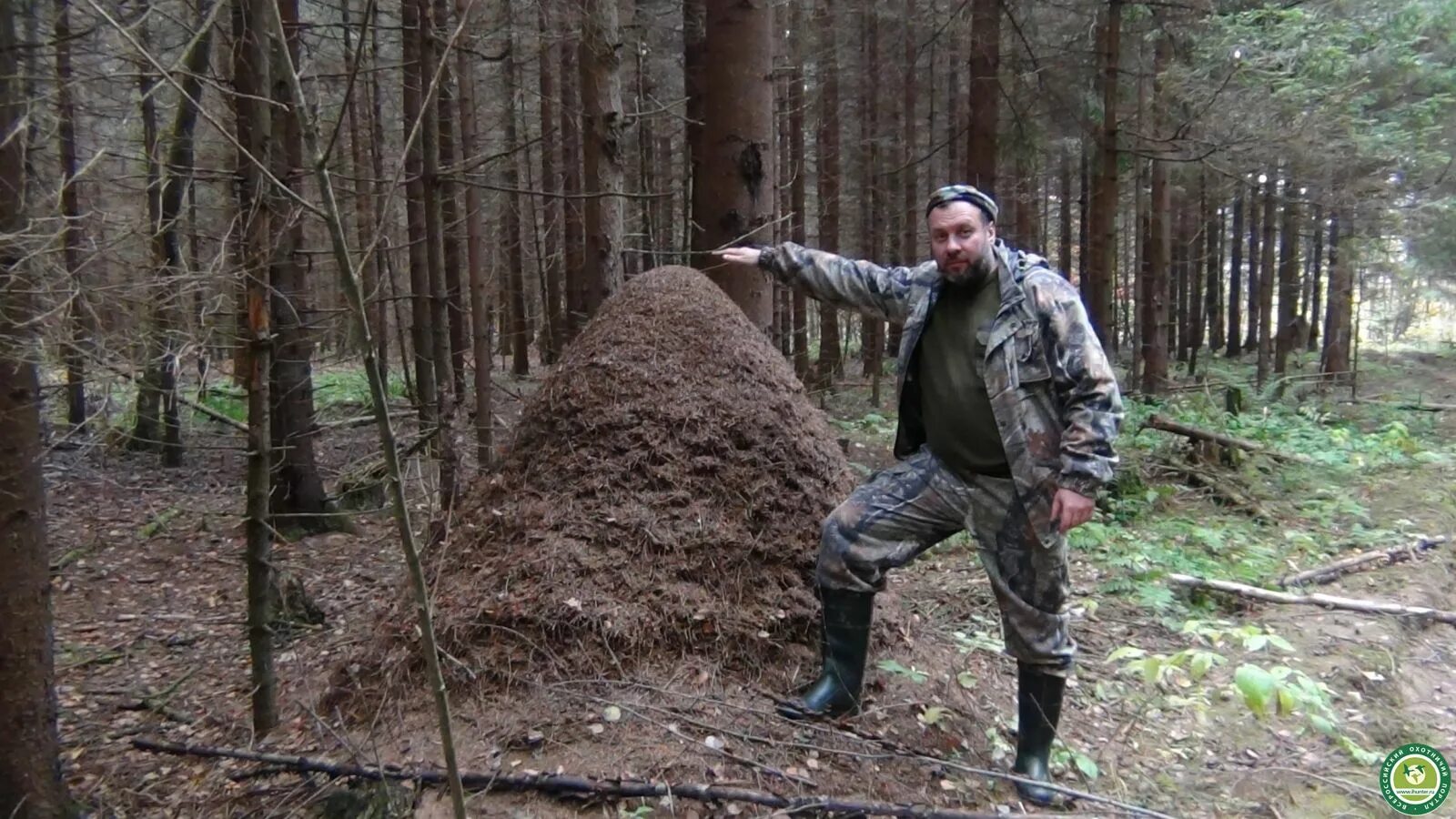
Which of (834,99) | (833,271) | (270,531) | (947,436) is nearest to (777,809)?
(947,436)

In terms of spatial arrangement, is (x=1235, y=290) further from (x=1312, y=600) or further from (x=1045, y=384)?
(x=1045, y=384)

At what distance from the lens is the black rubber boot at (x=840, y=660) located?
362cm

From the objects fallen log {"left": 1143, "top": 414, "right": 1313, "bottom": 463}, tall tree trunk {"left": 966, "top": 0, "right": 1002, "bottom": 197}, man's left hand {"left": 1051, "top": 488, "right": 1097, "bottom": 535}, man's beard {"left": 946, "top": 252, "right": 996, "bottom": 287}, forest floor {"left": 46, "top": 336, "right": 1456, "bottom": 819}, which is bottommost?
forest floor {"left": 46, "top": 336, "right": 1456, "bottom": 819}

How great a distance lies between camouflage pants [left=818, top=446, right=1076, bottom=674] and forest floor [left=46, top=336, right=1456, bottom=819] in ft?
1.46

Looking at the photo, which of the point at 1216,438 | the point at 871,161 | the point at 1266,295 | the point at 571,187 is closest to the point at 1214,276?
the point at 1266,295

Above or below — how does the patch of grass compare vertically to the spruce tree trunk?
below

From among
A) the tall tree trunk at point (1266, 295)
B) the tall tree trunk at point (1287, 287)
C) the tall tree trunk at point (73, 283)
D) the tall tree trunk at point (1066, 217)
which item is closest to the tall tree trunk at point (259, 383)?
the tall tree trunk at point (73, 283)

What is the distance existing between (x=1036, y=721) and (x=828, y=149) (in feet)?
46.3

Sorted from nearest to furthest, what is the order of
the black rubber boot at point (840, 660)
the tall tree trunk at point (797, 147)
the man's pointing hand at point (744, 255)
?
the black rubber boot at point (840, 660) < the man's pointing hand at point (744, 255) < the tall tree trunk at point (797, 147)

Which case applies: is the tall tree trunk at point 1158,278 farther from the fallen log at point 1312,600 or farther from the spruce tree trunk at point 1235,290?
the spruce tree trunk at point 1235,290

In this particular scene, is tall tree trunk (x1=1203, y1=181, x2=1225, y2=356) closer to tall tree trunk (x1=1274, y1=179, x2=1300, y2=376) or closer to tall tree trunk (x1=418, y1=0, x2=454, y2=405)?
tall tree trunk (x1=1274, y1=179, x2=1300, y2=376)

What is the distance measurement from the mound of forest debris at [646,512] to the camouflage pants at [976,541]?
49 centimetres

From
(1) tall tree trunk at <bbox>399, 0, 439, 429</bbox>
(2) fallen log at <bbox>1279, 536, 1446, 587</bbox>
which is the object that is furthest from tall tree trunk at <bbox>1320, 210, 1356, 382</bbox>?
(1) tall tree trunk at <bbox>399, 0, 439, 429</bbox>

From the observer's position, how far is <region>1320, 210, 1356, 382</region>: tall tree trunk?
17881 mm
